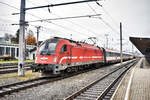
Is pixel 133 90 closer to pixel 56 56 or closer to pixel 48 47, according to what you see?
pixel 56 56

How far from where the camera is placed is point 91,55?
1997 cm

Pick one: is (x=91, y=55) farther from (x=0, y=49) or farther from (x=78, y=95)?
(x=0, y=49)

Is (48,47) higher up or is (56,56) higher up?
(48,47)

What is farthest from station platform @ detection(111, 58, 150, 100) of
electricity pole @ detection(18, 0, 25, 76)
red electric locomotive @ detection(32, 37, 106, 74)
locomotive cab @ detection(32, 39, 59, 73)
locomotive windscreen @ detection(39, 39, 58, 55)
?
electricity pole @ detection(18, 0, 25, 76)

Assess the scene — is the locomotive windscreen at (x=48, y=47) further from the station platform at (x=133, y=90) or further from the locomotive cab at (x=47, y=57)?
the station platform at (x=133, y=90)

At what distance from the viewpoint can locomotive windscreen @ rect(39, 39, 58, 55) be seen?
1238 centimetres

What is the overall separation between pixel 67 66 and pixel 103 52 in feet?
46.1

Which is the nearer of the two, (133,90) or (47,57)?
(133,90)

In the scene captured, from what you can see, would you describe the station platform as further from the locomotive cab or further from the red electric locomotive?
the locomotive cab

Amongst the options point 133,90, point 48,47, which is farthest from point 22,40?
point 133,90

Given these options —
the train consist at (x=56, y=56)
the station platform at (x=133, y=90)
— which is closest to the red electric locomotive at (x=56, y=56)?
the train consist at (x=56, y=56)

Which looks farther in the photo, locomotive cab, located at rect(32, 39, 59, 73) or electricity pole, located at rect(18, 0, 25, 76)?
electricity pole, located at rect(18, 0, 25, 76)

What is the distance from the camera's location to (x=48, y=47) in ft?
41.6

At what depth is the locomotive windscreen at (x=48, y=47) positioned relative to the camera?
40.6 ft
